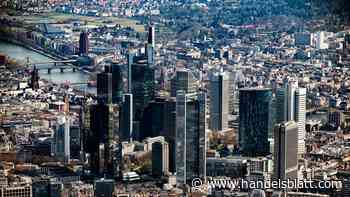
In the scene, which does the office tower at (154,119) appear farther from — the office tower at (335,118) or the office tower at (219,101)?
the office tower at (335,118)

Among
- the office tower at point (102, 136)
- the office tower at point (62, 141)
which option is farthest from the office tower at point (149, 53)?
the office tower at point (62, 141)

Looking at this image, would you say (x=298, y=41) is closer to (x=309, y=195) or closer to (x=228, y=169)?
(x=228, y=169)

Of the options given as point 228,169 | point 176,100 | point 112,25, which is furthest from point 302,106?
point 112,25

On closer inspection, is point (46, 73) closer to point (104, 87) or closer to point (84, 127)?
point (104, 87)

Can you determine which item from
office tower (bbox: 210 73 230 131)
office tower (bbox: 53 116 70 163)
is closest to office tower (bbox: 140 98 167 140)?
office tower (bbox: 210 73 230 131)

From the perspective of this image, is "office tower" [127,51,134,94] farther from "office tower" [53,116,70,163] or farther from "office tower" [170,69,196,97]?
"office tower" [53,116,70,163]

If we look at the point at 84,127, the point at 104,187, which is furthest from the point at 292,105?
the point at 104,187
